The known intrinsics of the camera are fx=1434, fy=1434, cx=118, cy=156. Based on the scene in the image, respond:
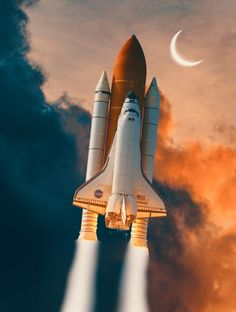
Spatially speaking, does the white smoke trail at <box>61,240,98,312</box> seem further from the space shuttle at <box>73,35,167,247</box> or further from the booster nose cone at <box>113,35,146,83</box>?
the booster nose cone at <box>113,35,146,83</box>

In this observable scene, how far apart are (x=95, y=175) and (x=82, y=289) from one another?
→ 9.07 meters

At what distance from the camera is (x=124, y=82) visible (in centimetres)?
10056

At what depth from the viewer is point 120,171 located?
317 feet

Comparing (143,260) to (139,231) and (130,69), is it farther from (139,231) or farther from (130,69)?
(130,69)

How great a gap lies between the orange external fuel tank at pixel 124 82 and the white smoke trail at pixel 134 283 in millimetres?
7850

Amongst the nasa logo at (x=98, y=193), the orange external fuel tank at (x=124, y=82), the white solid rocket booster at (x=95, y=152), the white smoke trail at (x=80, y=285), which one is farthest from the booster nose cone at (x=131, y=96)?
the white smoke trail at (x=80, y=285)

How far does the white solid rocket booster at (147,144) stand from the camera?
329 feet

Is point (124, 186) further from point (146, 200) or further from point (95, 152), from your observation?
point (95, 152)

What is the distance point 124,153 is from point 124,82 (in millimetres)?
6165

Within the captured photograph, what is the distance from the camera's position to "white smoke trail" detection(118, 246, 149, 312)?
102 metres

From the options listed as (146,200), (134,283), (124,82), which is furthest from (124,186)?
(134,283)

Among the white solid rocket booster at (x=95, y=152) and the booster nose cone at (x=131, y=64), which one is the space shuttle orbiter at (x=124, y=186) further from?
the booster nose cone at (x=131, y=64)

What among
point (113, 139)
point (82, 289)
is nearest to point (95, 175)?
point (113, 139)

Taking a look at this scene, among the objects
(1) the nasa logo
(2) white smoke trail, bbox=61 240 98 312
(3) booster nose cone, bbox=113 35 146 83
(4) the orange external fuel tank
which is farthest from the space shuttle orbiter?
(2) white smoke trail, bbox=61 240 98 312
